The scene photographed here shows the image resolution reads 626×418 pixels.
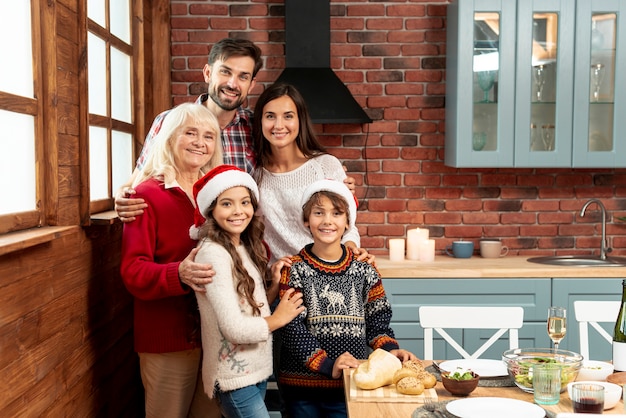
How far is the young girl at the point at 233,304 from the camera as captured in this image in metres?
2.29

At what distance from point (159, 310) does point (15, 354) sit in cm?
70

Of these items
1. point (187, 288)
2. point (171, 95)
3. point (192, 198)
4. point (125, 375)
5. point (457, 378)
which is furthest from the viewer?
point (171, 95)

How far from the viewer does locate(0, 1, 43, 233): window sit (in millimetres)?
2035

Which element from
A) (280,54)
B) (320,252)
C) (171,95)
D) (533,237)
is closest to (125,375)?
(320,252)

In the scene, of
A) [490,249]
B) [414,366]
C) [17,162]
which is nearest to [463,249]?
[490,249]

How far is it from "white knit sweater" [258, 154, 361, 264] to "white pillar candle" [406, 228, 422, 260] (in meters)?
1.19

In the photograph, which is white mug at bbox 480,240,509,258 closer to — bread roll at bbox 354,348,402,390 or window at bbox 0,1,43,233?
bread roll at bbox 354,348,402,390

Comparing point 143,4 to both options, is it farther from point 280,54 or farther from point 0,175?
point 0,175

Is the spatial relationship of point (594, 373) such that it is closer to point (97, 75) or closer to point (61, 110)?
point (61, 110)

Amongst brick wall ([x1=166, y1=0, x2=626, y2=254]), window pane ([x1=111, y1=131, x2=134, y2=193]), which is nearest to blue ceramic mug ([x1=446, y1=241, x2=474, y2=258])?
brick wall ([x1=166, y1=0, x2=626, y2=254])

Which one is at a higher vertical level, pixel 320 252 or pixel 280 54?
pixel 280 54

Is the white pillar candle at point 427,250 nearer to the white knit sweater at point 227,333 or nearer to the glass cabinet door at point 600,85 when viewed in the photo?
the glass cabinet door at point 600,85

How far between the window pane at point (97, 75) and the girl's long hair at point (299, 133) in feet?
2.02

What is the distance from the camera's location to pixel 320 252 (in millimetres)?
2551
